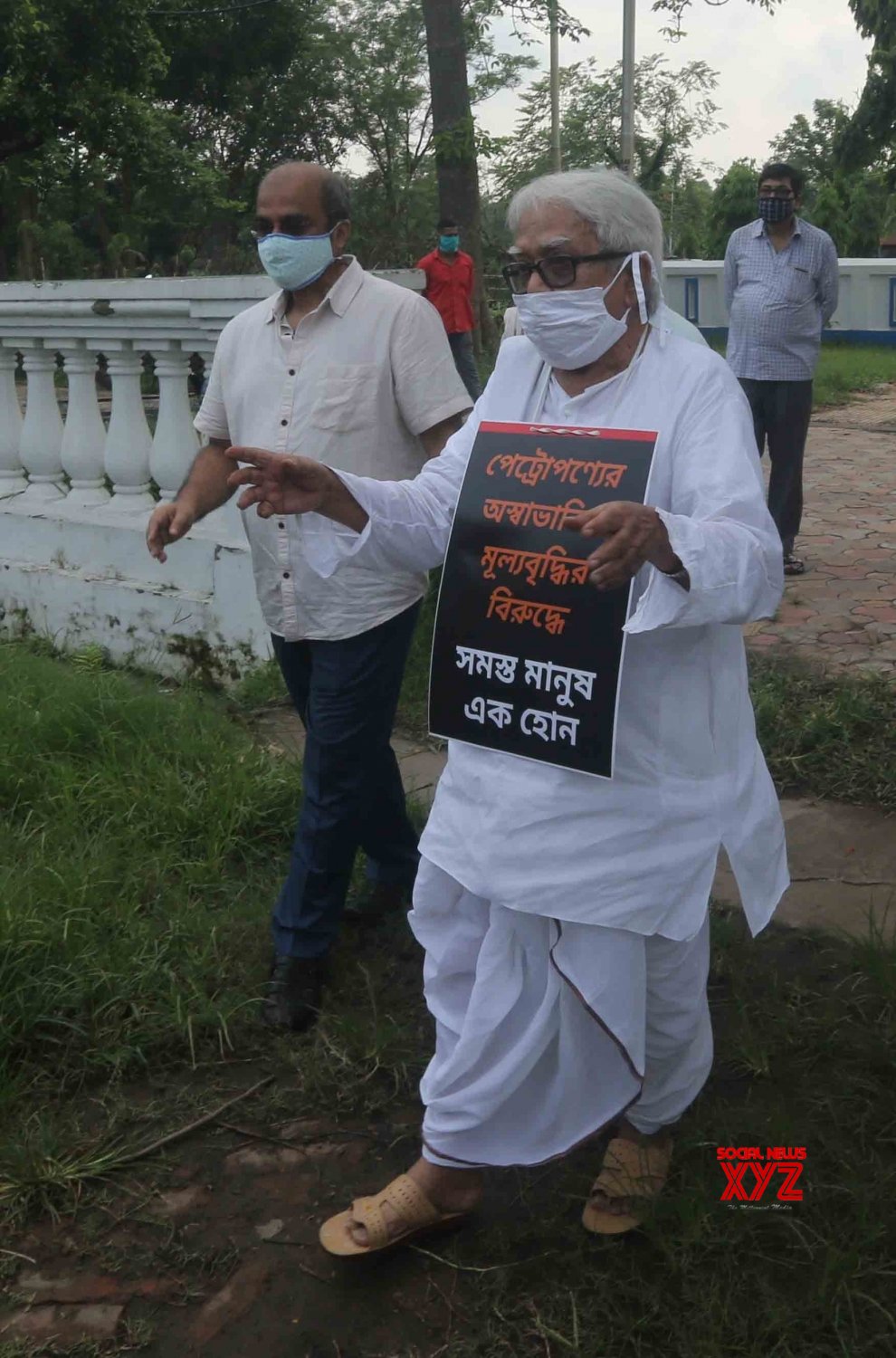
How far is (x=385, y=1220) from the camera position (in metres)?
2.46

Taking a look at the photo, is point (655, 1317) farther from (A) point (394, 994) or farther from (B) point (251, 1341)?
(A) point (394, 994)

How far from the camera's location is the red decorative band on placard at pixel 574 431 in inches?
89.3

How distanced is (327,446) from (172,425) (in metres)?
2.26

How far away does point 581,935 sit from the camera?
2.31m

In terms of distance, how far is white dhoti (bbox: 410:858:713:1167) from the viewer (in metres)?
2.32

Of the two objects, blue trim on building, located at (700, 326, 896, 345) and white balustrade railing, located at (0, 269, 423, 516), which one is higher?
white balustrade railing, located at (0, 269, 423, 516)

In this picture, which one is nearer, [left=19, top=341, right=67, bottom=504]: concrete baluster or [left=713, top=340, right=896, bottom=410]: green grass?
[left=19, top=341, right=67, bottom=504]: concrete baluster

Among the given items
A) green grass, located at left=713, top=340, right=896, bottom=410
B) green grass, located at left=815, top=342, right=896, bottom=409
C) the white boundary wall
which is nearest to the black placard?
green grass, located at left=713, top=340, right=896, bottom=410

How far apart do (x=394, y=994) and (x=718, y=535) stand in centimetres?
168

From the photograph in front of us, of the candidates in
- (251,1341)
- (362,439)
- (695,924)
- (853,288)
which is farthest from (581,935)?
(853,288)

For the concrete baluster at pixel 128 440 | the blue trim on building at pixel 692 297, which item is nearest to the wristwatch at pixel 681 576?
the concrete baluster at pixel 128 440

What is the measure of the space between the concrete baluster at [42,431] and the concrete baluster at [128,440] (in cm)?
38

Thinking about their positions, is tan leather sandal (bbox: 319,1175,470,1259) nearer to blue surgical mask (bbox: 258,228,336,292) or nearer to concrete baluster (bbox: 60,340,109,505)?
blue surgical mask (bbox: 258,228,336,292)

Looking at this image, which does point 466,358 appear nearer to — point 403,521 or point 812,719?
point 812,719
